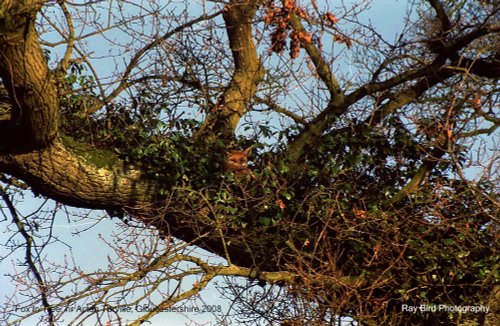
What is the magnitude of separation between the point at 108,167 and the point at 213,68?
1.87 meters

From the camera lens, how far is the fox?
737 centimetres

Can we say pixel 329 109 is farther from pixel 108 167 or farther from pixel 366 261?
pixel 108 167

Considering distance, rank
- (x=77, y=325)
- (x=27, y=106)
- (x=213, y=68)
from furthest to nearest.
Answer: (x=213, y=68) → (x=27, y=106) → (x=77, y=325)

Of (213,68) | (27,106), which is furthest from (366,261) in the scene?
(27,106)

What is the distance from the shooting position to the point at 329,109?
8.01m

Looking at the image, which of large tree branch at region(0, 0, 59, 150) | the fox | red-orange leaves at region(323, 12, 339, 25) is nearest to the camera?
large tree branch at region(0, 0, 59, 150)

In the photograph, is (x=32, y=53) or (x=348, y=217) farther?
(x=348, y=217)

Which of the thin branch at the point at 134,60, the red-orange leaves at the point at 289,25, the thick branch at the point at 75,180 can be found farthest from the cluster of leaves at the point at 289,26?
the thick branch at the point at 75,180

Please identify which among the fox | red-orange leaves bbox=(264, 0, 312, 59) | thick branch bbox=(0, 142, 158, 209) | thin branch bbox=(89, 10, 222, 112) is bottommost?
thick branch bbox=(0, 142, 158, 209)

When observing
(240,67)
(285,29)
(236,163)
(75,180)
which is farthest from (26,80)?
(285,29)

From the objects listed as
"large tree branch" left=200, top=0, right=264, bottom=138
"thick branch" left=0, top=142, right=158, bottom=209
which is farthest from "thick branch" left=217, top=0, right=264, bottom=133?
"thick branch" left=0, top=142, right=158, bottom=209

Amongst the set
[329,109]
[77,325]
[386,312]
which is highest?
[329,109]

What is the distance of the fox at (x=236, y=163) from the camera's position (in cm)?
737

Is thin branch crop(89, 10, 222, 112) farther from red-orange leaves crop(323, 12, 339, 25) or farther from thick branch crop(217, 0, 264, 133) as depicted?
red-orange leaves crop(323, 12, 339, 25)
